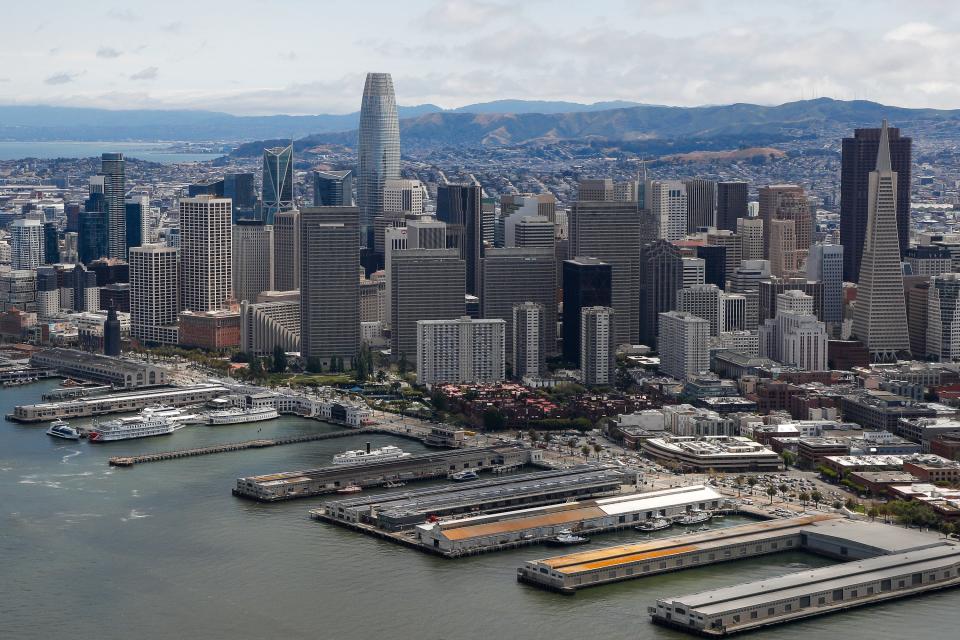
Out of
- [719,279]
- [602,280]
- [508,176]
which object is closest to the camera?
[602,280]

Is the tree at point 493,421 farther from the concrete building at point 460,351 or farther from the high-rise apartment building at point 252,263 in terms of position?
the high-rise apartment building at point 252,263

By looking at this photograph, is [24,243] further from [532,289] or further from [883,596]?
[883,596]

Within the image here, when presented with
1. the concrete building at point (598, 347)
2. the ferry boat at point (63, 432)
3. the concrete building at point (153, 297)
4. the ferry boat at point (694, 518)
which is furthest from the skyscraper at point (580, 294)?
the ferry boat at point (694, 518)

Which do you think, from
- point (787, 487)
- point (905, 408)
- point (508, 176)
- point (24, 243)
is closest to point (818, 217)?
point (508, 176)

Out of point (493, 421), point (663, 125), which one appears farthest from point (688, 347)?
point (663, 125)

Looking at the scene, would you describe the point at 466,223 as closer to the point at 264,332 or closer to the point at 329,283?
the point at 264,332

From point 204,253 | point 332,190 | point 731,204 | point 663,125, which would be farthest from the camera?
point 663,125
